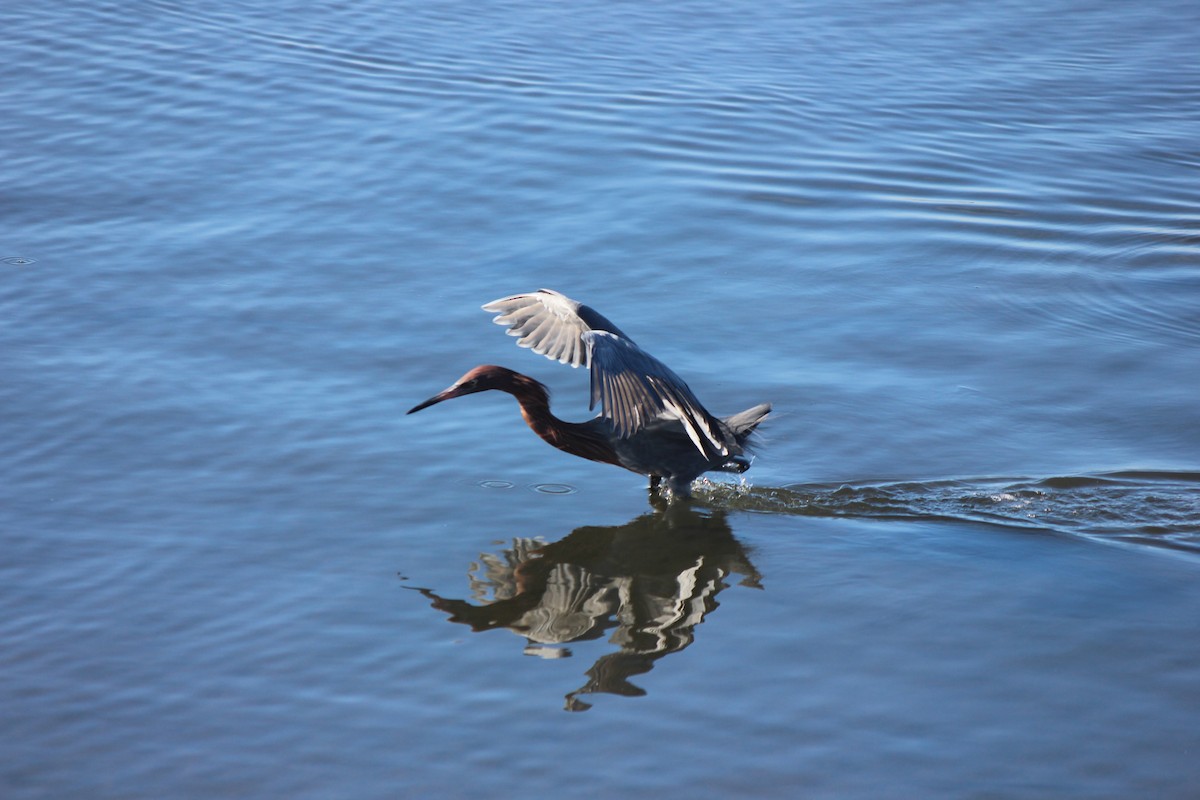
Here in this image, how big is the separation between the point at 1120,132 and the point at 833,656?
8.60m

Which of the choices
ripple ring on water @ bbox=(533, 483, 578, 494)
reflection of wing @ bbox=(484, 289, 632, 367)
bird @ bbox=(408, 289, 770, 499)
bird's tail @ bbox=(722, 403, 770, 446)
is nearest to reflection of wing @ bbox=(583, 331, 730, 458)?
bird @ bbox=(408, 289, 770, 499)

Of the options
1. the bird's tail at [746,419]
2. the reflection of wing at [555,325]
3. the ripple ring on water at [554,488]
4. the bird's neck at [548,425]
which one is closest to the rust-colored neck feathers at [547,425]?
the bird's neck at [548,425]

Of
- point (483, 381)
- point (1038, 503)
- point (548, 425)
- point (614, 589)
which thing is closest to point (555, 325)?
point (483, 381)

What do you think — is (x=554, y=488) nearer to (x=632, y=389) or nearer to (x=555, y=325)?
(x=555, y=325)

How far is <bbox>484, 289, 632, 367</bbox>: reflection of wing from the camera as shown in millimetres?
6203

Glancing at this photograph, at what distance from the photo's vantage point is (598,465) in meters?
7.19

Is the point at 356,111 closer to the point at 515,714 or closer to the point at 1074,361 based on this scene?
the point at 1074,361

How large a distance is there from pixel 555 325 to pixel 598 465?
1114 mm

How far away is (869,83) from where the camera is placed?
13.5 metres

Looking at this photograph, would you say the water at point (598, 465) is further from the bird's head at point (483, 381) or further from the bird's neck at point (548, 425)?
the bird's head at point (483, 381)

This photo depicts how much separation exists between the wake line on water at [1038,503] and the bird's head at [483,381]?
1.32 m

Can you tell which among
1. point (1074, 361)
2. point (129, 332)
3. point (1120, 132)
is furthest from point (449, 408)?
point (1120, 132)

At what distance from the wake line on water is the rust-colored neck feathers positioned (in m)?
0.80

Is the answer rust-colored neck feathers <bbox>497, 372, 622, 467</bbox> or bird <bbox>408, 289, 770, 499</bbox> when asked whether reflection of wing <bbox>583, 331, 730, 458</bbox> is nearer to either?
bird <bbox>408, 289, 770, 499</bbox>
